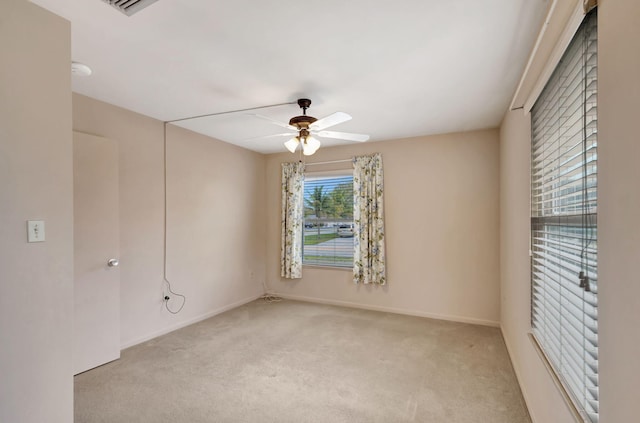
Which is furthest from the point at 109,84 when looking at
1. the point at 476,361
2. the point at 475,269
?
the point at 475,269

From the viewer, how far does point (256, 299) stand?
5055 millimetres

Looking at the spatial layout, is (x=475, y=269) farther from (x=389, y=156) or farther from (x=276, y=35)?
(x=276, y=35)

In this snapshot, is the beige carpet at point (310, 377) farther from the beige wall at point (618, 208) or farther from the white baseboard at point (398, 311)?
the beige wall at point (618, 208)

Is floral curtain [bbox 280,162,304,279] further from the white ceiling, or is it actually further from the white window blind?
the white window blind

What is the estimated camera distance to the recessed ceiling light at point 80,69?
217cm

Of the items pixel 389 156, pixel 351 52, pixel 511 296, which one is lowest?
pixel 511 296

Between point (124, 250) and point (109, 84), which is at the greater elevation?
point (109, 84)

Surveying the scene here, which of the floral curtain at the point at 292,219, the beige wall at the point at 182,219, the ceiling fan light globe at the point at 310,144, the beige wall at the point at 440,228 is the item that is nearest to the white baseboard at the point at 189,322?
the beige wall at the point at 182,219

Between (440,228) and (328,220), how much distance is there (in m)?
1.71

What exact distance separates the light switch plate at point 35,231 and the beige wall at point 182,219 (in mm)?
1631

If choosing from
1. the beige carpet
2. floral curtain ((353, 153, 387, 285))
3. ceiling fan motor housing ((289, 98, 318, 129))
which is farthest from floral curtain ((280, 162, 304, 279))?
ceiling fan motor housing ((289, 98, 318, 129))

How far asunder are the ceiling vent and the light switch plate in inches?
46.5

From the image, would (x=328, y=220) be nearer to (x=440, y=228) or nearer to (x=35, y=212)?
(x=440, y=228)

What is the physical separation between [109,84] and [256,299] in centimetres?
358
